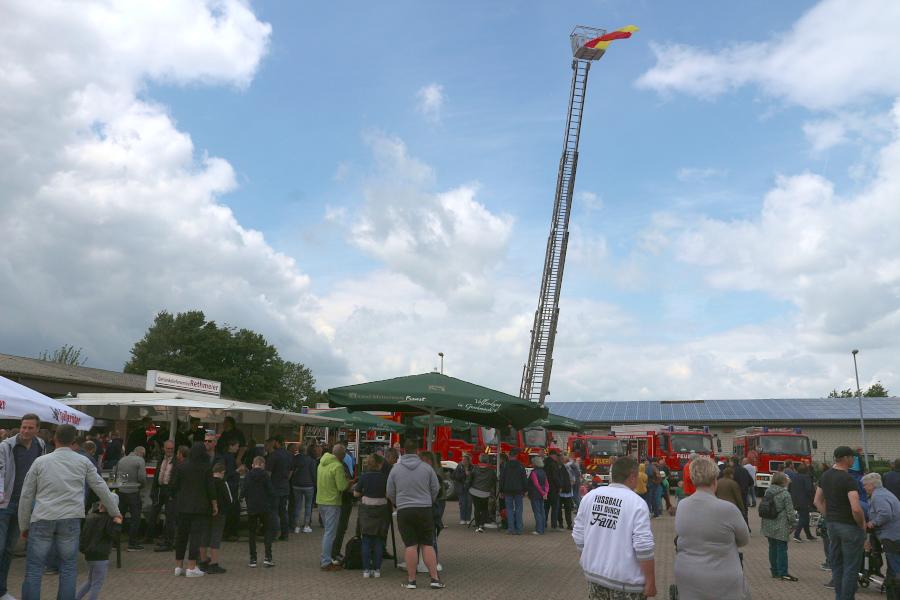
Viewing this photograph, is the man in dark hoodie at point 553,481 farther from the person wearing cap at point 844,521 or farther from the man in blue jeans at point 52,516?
the man in blue jeans at point 52,516

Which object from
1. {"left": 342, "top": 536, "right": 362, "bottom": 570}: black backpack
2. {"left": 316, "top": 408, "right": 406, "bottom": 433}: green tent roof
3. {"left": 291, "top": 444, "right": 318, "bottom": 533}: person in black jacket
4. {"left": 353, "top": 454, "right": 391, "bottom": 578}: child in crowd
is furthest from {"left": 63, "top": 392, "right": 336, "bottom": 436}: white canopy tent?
{"left": 353, "top": 454, "right": 391, "bottom": 578}: child in crowd

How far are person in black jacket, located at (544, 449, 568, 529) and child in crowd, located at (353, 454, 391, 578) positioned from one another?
7.23 metres

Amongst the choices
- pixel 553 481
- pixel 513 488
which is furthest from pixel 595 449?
pixel 513 488

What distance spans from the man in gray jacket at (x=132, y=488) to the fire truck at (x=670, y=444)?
20.9 m

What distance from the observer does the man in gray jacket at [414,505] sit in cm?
972

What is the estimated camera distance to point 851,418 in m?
51.7

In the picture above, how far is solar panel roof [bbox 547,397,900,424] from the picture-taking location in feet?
176

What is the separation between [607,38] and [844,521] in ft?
129

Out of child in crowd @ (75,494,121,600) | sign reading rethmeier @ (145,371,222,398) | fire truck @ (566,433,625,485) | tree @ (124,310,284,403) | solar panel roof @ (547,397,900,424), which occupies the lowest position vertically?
child in crowd @ (75,494,121,600)

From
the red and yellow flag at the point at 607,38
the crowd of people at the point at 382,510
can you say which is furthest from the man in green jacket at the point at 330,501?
the red and yellow flag at the point at 607,38

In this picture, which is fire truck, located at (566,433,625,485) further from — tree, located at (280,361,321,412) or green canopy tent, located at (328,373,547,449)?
tree, located at (280,361,321,412)

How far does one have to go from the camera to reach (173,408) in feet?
46.0

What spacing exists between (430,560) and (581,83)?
38.7m

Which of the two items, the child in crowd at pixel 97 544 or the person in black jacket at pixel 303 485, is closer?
the child in crowd at pixel 97 544
